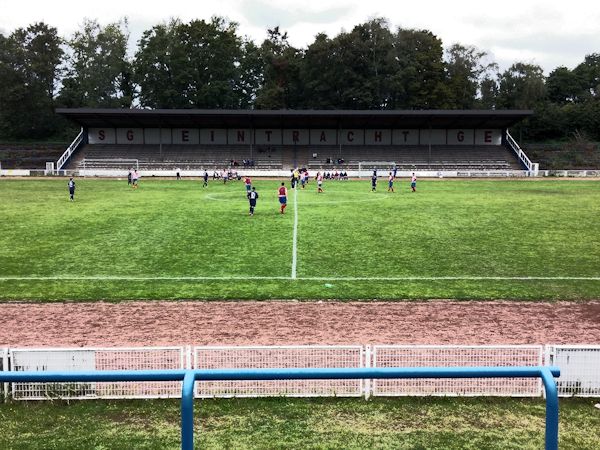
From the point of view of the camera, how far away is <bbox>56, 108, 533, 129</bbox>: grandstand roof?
6862cm

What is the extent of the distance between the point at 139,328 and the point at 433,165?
61.0 m

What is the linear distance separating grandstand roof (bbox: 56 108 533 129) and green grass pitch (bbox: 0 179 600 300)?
31.9 m

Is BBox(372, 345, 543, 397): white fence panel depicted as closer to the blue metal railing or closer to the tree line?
the blue metal railing

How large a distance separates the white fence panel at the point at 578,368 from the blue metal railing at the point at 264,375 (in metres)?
6.03

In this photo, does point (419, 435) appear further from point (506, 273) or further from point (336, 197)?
point (336, 197)

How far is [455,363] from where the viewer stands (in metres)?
10.0

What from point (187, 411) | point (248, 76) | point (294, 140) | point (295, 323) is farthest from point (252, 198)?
point (248, 76)

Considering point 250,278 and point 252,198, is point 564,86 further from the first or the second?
point 250,278

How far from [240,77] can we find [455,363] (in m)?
100

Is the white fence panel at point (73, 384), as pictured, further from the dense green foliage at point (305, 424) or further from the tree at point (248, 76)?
the tree at point (248, 76)

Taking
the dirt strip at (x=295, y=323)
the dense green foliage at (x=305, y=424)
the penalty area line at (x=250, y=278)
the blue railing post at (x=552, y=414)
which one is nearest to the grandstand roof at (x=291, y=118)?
the penalty area line at (x=250, y=278)

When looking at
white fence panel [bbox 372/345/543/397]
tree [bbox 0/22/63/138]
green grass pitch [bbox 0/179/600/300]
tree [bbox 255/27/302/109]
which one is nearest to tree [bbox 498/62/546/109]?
tree [bbox 255/27/302/109]

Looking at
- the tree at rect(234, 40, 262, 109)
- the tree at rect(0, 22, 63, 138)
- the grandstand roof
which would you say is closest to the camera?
the grandstand roof

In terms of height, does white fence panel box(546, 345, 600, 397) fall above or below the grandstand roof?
below
